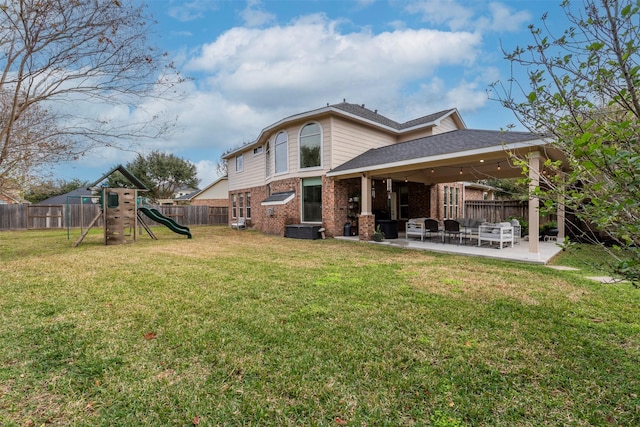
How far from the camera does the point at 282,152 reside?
49.1 ft

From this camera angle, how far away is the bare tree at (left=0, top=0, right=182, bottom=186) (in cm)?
569

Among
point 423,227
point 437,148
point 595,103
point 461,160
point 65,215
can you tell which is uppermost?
point 437,148

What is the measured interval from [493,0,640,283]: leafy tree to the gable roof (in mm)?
4717

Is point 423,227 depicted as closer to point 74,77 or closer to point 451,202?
point 451,202

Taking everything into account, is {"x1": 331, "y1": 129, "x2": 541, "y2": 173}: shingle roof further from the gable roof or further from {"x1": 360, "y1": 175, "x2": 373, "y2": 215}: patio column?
{"x1": 360, "y1": 175, "x2": 373, "y2": 215}: patio column

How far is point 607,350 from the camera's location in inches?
119

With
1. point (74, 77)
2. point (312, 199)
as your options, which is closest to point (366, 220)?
point (312, 199)

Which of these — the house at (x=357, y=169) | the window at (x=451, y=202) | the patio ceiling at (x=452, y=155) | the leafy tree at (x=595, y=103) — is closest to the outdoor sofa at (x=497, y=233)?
the patio ceiling at (x=452, y=155)

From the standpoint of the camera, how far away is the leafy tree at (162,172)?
35.9 meters

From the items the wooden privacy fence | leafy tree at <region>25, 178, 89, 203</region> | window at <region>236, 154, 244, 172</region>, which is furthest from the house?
leafy tree at <region>25, 178, 89, 203</region>

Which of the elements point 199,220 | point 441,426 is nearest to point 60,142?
point 441,426

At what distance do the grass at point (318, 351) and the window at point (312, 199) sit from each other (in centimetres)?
782

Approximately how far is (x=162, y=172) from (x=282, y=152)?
95.1 feet

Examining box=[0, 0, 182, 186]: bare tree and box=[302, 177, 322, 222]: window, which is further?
box=[302, 177, 322, 222]: window
